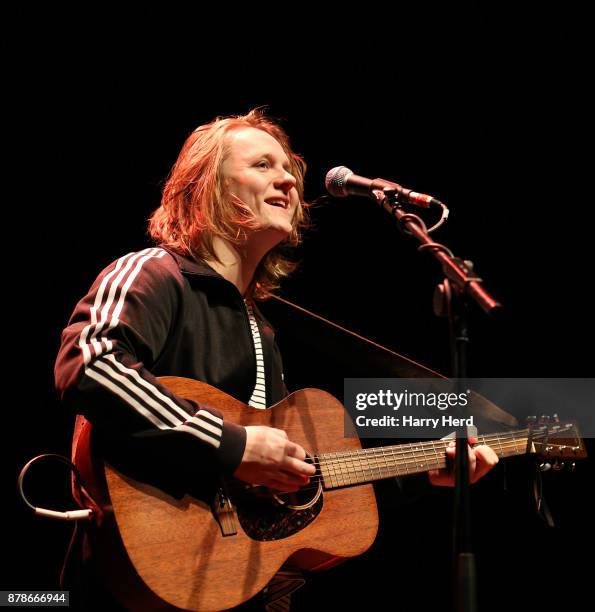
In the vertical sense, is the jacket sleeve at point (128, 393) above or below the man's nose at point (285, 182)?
below

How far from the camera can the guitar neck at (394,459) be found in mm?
2150

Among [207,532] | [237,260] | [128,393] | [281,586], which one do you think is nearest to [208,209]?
[237,260]

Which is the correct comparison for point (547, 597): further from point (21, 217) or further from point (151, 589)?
point (21, 217)

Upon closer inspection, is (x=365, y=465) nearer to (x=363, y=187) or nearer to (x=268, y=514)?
(x=268, y=514)

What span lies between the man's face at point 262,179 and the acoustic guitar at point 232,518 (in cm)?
66

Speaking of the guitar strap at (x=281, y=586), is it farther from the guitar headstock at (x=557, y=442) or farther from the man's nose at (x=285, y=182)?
the man's nose at (x=285, y=182)

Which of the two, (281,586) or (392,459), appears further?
(392,459)

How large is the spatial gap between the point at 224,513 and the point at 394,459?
77 cm

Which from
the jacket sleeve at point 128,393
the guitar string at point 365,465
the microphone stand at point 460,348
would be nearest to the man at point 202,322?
the jacket sleeve at point 128,393

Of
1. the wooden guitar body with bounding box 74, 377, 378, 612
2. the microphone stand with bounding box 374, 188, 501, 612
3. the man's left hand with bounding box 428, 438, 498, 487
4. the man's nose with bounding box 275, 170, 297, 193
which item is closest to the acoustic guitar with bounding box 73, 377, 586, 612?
the wooden guitar body with bounding box 74, 377, 378, 612

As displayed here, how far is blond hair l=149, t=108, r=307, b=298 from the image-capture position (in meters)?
2.43

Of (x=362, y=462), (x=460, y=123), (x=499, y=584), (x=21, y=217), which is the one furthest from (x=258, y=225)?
(x=499, y=584)

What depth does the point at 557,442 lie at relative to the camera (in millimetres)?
2723

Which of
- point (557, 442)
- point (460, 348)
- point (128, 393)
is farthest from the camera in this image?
point (557, 442)
